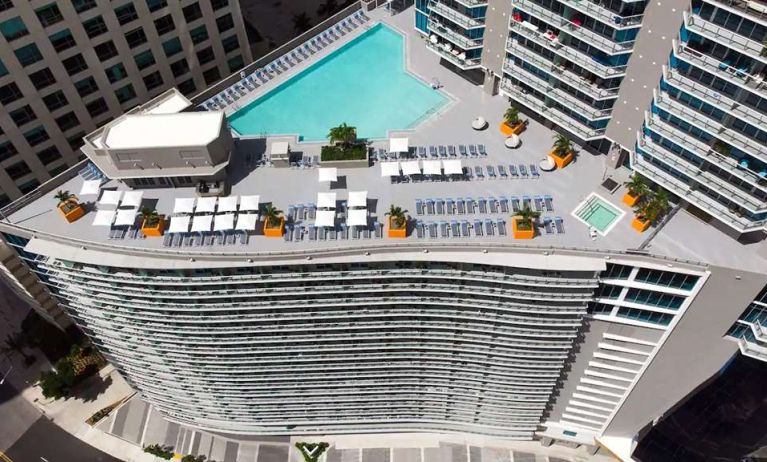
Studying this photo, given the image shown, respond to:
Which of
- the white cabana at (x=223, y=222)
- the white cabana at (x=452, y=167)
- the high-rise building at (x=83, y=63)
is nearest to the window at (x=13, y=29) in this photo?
the high-rise building at (x=83, y=63)

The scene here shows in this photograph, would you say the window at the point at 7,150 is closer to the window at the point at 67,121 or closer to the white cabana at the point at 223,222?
the window at the point at 67,121

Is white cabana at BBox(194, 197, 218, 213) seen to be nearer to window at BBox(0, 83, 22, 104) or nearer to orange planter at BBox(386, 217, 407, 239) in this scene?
orange planter at BBox(386, 217, 407, 239)

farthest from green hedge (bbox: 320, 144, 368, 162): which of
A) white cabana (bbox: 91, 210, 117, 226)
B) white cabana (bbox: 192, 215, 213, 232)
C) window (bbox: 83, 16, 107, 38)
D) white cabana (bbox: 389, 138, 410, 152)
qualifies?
window (bbox: 83, 16, 107, 38)

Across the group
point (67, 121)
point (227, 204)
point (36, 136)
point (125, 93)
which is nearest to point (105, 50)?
point (125, 93)

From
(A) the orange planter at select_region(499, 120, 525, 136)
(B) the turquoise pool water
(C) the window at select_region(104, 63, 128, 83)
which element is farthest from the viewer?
(C) the window at select_region(104, 63, 128, 83)

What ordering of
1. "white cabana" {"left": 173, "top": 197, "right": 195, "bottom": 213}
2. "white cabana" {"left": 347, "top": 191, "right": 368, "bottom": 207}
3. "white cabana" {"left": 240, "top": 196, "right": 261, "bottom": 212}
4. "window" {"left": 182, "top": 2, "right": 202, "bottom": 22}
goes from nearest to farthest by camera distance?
1. "white cabana" {"left": 347, "top": 191, "right": 368, "bottom": 207}
2. "white cabana" {"left": 240, "top": 196, "right": 261, "bottom": 212}
3. "white cabana" {"left": 173, "top": 197, "right": 195, "bottom": 213}
4. "window" {"left": 182, "top": 2, "right": 202, "bottom": 22}

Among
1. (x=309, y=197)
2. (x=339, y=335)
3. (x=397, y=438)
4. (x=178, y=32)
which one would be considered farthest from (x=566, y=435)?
(x=178, y=32)
